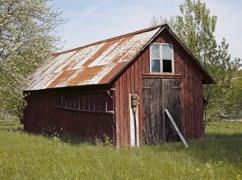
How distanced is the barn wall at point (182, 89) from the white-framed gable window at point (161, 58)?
247 mm

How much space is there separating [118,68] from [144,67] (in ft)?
5.79

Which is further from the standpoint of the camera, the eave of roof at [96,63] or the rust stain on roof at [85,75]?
the rust stain on roof at [85,75]

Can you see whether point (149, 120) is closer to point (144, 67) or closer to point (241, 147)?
point (144, 67)

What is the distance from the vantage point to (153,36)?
22.6 metres

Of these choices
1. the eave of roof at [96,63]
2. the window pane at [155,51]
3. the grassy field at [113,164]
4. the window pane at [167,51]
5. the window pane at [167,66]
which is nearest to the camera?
the grassy field at [113,164]

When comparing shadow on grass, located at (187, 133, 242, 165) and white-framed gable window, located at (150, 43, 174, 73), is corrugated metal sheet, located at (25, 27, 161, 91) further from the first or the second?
shadow on grass, located at (187, 133, 242, 165)

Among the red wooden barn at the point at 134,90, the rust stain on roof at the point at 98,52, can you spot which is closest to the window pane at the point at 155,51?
the red wooden barn at the point at 134,90

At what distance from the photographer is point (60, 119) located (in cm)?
2709

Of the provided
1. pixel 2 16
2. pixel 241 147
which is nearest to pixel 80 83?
pixel 2 16

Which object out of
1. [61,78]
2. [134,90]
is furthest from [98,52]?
[134,90]

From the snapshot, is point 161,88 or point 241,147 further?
point 161,88

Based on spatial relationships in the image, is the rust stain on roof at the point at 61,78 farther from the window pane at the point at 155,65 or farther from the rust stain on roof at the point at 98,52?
the window pane at the point at 155,65

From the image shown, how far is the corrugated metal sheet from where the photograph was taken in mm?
22312

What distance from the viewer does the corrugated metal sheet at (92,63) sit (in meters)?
22.3
